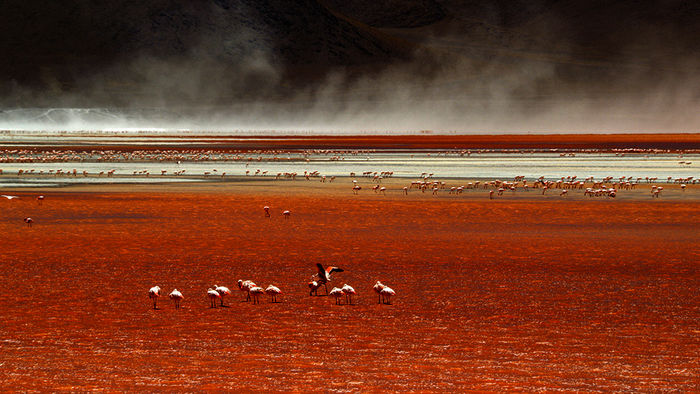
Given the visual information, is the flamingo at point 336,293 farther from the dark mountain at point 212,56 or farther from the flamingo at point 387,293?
the dark mountain at point 212,56

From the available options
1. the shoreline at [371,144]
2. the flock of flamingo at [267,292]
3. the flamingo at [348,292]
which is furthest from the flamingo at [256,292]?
the shoreline at [371,144]

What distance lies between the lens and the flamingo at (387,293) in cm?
1215

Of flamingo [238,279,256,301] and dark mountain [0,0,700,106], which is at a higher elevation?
dark mountain [0,0,700,106]

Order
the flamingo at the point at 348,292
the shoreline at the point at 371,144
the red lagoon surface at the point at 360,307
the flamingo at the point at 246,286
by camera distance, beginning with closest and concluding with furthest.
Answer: the red lagoon surface at the point at 360,307, the flamingo at the point at 348,292, the flamingo at the point at 246,286, the shoreline at the point at 371,144

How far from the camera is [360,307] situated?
1209 centimetres

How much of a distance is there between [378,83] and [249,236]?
455 feet

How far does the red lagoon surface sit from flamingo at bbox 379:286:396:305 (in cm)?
17

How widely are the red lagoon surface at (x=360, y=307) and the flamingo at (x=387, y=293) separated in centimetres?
17

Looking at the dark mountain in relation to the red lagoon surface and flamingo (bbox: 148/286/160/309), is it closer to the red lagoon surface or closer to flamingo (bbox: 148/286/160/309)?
the red lagoon surface

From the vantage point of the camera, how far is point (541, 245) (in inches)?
699

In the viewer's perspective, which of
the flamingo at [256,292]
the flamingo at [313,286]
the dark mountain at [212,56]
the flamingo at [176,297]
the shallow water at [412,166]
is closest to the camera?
the flamingo at [176,297]

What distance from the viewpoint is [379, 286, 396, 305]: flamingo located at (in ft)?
39.9

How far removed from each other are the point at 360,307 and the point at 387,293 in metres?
0.42

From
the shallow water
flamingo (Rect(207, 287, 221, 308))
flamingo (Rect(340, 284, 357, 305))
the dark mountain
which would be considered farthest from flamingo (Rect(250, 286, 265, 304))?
the dark mountain
